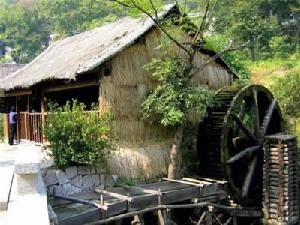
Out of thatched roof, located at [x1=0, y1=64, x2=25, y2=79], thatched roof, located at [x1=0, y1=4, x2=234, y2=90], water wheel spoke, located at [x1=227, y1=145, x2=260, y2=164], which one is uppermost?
thatched roof, located at [x1=0, y1=64, x2=25, y2=79]

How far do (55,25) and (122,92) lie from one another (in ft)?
123

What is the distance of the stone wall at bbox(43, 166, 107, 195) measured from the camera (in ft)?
33.8

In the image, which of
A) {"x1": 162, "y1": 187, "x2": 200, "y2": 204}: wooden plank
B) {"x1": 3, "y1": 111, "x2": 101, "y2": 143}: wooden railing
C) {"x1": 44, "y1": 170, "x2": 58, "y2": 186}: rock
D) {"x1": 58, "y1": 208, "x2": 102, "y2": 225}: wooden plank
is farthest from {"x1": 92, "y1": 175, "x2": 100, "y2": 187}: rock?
{"x1": 3, "y1": 111, "x2": 101, "y2": 143}: wooden railing

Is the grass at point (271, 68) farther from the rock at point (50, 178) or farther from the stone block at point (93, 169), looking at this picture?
the rock at point (50, 178)

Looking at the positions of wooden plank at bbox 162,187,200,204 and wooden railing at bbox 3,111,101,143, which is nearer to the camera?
wooden plank at bbox 162,187,200,204

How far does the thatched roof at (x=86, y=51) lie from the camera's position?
38.0 ft

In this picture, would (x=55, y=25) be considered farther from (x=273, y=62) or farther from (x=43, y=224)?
(x=43, y=224)

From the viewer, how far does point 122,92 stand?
40.5ft

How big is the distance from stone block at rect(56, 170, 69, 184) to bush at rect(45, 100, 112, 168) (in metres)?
0.16

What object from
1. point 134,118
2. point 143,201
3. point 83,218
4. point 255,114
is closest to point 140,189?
point 143,201

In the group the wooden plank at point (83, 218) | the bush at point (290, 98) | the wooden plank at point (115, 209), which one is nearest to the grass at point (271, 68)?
Result: the bush at point (290, 98)

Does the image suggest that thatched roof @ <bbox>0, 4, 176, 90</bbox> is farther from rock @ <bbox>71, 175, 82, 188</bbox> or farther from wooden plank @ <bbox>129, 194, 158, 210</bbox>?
wooden plank @ <bbox>129, 194, 158, 210</bbox>

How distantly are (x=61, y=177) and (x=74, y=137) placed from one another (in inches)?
40.6

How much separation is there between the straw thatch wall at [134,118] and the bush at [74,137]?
1.20 meters
